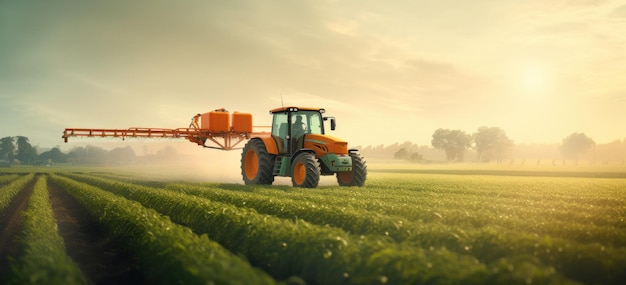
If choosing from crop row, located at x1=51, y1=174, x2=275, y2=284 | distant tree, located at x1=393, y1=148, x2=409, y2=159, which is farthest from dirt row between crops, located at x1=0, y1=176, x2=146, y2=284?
distant tree, located at x1=393, y1=148, x2=409, y2=159

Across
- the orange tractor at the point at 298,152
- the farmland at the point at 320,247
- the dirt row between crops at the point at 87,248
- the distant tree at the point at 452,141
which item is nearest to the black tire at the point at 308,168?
the orange tractor at the point at 298,152

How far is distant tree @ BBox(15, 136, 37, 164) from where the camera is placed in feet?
459

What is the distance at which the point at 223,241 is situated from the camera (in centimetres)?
1038

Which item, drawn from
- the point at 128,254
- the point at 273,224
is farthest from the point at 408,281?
the point at 128,254

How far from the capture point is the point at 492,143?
124 metres

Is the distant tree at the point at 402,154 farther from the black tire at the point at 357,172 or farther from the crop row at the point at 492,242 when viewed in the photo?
the crop row at the point at 492,242

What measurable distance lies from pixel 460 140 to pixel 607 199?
108171 millimetres

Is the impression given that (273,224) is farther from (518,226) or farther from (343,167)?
(343,167)

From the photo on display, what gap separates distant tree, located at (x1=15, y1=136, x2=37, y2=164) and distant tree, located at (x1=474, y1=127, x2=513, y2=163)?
12825 centimetres

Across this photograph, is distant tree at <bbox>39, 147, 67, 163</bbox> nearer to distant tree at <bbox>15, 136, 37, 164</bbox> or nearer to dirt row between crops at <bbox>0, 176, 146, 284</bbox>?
distant tree at <bbox>15, 136, 37, 164</bbox>

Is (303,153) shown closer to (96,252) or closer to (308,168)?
Answer: (308,168)

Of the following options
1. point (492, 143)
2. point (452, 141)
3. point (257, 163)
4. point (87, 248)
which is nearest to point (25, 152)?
point (452, 141)

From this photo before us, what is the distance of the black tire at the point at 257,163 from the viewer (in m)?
21.5

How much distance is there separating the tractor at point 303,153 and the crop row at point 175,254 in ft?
26.3
